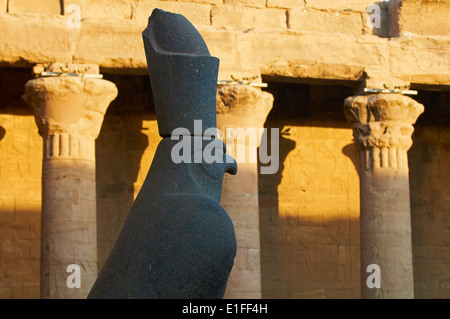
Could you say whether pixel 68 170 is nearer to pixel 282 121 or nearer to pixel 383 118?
pixel 383 118

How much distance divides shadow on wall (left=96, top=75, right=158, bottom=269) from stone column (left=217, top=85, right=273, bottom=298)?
114 inches

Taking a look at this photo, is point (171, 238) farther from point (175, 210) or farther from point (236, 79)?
point (236, 79)

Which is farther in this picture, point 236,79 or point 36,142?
point 36,142

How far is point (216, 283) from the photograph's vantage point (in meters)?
4.38

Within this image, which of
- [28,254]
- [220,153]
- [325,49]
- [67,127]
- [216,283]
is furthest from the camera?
[28,254]

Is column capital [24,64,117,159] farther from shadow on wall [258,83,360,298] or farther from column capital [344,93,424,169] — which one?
shadow on wall [258,83,360,298]

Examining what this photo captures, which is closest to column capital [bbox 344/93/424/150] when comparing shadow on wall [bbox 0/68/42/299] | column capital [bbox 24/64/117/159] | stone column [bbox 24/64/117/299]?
stone column [bbox 24/64/117/299]

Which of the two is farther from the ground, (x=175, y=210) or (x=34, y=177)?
(x=34, y=177)

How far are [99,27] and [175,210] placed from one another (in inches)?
360

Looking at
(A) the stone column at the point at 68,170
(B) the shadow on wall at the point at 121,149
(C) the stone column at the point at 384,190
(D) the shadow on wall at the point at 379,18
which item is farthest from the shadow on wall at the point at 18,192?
(D) the shadow on wall at the point at 379,18

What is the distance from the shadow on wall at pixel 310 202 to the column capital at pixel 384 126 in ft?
9.51

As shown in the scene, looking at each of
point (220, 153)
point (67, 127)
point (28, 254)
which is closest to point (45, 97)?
point (67, 127)

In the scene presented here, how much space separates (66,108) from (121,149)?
3426mm

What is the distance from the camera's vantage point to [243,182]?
13.4 metres
